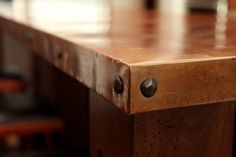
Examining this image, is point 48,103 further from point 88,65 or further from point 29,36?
point 88,65

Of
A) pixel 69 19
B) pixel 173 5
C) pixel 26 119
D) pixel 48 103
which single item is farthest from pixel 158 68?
pixel 173 5

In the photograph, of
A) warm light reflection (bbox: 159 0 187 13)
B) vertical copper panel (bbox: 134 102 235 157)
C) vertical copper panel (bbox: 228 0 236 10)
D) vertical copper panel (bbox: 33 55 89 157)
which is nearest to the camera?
vertical copper panel (bbox: 134 102 235 157)

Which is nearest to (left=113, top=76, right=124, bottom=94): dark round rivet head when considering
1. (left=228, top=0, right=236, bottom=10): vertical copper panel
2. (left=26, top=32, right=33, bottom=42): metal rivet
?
(left=26, top=32, right=33, bottom=42): metal rivet

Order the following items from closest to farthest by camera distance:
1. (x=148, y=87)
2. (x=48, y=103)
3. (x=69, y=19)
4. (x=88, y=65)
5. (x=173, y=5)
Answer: (x=148, y=87) → (x=88, y=65) → (x=69, y=19) → (x=48, y=103) → (x=173, y=5)

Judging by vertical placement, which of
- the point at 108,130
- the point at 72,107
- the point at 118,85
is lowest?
the point at 72,107

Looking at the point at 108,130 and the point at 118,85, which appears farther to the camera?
the point at 108,130

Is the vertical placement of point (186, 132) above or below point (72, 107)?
above

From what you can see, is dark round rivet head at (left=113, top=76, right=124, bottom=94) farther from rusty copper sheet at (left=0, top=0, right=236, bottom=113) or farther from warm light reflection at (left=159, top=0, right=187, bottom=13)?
warm light reflection at (left=159, top=0, right=187, bottom=13)
